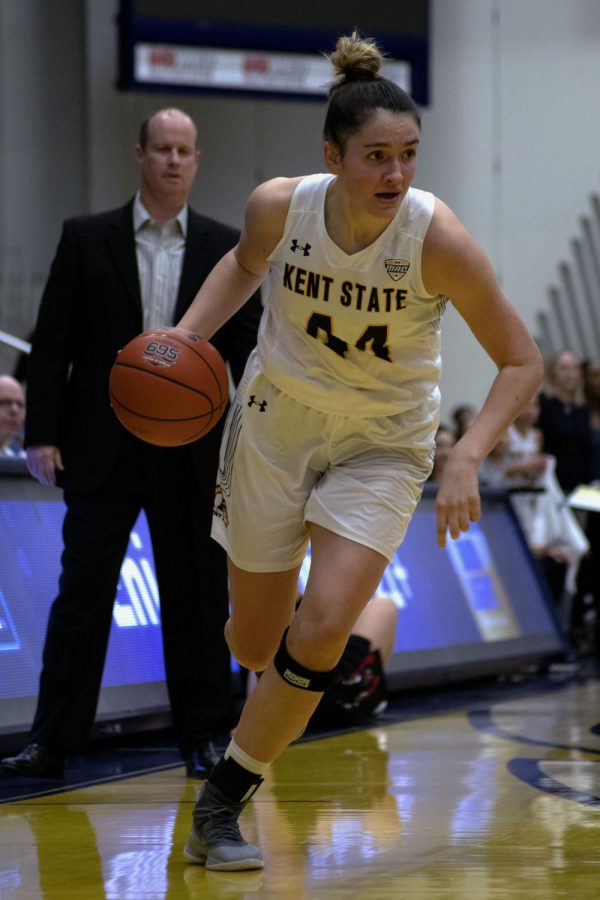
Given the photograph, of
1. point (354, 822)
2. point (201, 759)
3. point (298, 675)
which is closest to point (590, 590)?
point (201, 759)

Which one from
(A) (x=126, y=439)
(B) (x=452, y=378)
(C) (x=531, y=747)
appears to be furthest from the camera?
(B) (x=452, y=378)

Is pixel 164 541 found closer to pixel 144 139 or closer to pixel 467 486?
pixel 144 139

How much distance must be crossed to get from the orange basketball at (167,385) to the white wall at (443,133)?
1093cm

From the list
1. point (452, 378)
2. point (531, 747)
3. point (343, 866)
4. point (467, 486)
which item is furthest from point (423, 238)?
point (452, 378)

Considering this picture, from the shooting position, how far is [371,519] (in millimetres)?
3650

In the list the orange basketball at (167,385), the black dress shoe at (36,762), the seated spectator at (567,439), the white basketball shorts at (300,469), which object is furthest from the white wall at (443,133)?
the white basketball shorts at (300,469)

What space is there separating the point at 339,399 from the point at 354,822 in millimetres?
1322

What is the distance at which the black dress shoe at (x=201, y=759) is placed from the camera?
16.7 ft

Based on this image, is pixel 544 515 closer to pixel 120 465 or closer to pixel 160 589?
pixel 160 589

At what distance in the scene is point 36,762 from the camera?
5.00 metres

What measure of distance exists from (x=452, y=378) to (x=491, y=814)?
11.5m

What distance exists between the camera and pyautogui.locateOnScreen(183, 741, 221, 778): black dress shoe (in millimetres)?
5102

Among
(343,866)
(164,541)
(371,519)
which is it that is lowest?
(343,866)

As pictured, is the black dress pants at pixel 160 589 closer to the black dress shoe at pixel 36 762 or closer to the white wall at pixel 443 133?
the black dress shoe at pixel 36 762
